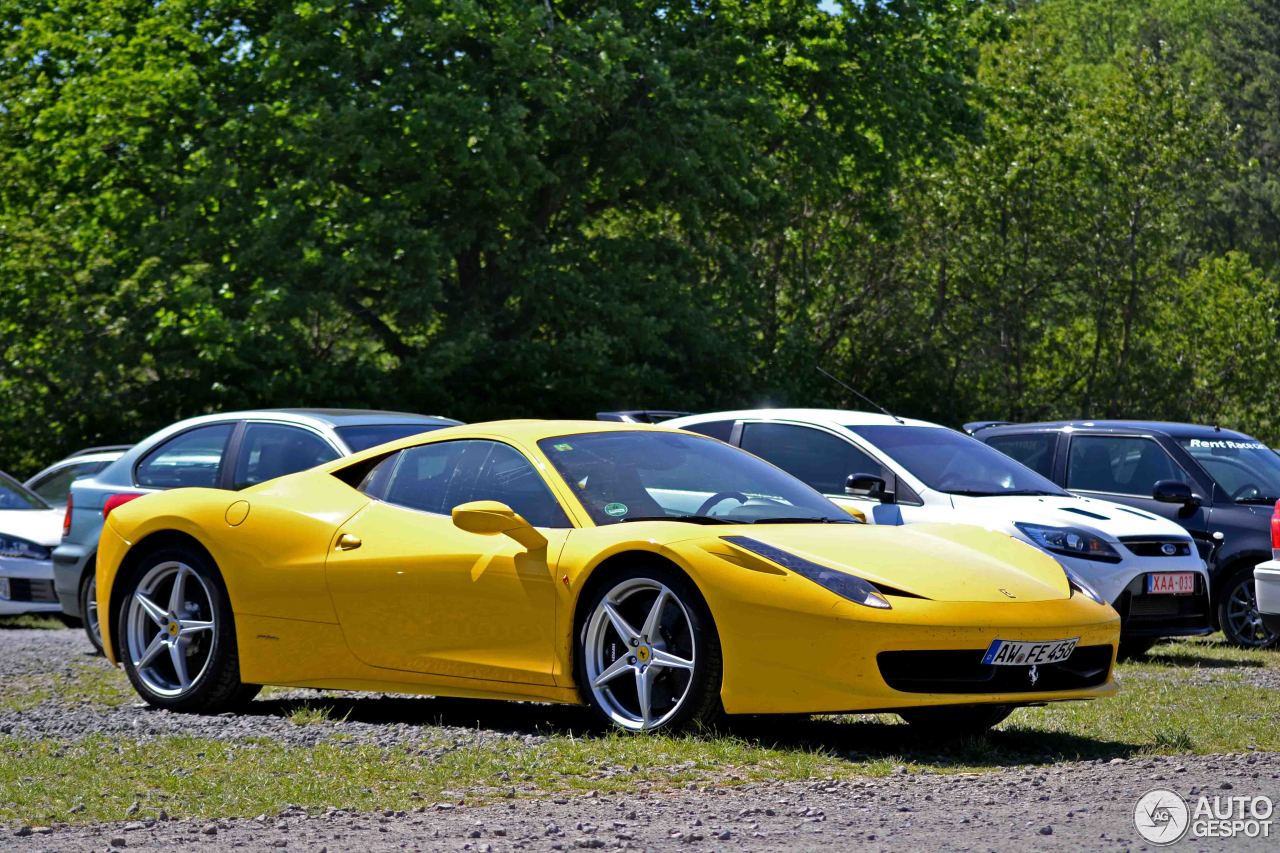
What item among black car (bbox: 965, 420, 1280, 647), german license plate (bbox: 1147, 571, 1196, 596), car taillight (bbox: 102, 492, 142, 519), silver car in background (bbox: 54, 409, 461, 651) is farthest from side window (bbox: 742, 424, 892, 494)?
car taillight (bbox: 102, 492, 142, 519)

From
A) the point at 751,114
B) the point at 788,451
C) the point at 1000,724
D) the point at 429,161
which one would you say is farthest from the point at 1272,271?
the point at 1000,724

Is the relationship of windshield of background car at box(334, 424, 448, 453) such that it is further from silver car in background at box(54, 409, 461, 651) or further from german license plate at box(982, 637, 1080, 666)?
german license plate at box(982, 637, 1080, 666)

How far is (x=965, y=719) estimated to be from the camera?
7.97 m

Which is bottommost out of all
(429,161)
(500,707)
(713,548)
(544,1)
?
(500,707)

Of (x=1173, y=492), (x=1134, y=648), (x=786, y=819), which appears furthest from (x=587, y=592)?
(x=1173, y=492)

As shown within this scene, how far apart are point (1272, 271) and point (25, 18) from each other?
151ft

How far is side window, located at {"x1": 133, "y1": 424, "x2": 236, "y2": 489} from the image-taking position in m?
11.8

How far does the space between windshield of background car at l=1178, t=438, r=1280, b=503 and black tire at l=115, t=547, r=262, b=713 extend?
27.5ft

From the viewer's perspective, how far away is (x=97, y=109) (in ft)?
93.0

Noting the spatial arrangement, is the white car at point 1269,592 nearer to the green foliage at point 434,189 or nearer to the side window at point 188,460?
the side window at point 188,460

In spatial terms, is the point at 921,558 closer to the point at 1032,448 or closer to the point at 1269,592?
the point at 1269,592

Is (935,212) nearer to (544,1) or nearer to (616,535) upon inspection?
(544,1)

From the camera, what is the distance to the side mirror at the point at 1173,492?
541 inches

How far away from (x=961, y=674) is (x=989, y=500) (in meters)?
5.15
